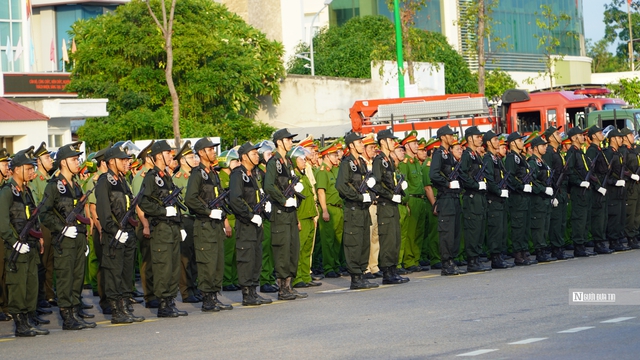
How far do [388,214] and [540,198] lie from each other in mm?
3787

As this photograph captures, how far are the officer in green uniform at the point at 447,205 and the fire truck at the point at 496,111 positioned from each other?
11.6m

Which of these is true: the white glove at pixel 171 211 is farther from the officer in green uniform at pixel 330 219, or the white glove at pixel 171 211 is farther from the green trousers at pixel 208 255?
the officer in green uniform at pixel 330 219

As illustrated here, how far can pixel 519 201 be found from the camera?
61.2 ft

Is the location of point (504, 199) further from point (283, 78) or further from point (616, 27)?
point (616, 27)

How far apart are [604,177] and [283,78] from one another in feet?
90.1

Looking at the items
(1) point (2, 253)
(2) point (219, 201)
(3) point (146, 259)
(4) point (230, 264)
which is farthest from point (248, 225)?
(1) point (2, 253)

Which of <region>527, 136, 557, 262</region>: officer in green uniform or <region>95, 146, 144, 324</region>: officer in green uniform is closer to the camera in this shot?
<region>95, 146, 144, 324</region>: officer in green uniform

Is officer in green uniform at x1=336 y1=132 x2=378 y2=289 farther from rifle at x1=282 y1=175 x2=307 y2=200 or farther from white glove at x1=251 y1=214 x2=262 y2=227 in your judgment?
white glove at x1=251 y1=214 x2=262 y2=227

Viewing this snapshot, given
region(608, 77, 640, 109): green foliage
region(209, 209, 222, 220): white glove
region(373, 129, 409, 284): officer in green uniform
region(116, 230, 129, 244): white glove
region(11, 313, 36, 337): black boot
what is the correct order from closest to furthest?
1. region(11, 313, 36, 337): black boot
2. region(116, 230, 129, 244): white glove
3. region(209, 209, 222, 220): white glove
4. region(373, 129, 409, 284): officer in green uniform
5. region(608, 77, 640, 109): green foliage

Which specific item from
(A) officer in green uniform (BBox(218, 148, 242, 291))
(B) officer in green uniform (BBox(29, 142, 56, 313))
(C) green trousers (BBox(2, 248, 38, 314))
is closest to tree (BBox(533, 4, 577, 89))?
(A) officer in green uniform (BBox(218, 148, 242, 291))

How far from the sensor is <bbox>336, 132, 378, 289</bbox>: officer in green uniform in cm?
1576

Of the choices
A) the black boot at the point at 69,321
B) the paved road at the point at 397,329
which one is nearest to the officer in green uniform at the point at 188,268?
the paved road at the point at 397,329

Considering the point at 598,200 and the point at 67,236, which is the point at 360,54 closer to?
the point at 598,200

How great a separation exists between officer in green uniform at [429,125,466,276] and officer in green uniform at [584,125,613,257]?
3.68 metres
